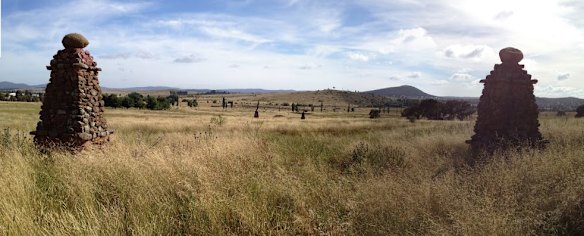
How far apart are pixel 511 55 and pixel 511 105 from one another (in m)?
1.35

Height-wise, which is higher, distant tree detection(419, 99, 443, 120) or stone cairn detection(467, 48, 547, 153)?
stone cairn detection(467, 48, 547, 153)

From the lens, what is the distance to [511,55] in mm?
11078

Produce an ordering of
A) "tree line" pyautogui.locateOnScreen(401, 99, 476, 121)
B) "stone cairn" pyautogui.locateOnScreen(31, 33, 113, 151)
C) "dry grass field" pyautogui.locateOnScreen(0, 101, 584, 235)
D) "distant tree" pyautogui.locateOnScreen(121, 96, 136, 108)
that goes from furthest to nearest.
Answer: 1. "distant tree" pyautogui.locateOnScreen(121, 96, 136, 108)
2. "tree line" pyautogui.locateOnScreen(401, 99, 476, 121)
3. "stone cairn" pyautogui.locateOnScreen(31, 33, 113, 151)
4. "dry grass field" pyautogui.locateOnScreen(0, 101, 584, 235)

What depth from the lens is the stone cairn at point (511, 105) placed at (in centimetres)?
1102

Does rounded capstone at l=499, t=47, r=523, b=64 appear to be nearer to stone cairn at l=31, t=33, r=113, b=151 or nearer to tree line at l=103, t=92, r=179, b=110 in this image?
stone cairn at l=31, t=33, r=113, b=151

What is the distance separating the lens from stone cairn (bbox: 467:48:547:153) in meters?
11.0

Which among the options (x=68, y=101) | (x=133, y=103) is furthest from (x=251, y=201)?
(x=133, y=103)

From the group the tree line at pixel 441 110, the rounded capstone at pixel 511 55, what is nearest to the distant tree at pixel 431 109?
the tree line at pixel 441 110

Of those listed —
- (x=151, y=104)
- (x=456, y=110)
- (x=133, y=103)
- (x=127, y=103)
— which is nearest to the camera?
(x=456, y=110)

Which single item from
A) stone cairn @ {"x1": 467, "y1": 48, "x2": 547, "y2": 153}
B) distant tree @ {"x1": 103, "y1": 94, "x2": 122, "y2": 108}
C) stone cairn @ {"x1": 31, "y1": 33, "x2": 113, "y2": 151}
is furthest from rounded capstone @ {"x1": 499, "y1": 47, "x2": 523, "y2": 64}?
distant tree @ {"x1": 103, "y1": 94, "x2": 122, "y2": 108}

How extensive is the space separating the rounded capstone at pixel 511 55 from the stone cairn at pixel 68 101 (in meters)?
10.6

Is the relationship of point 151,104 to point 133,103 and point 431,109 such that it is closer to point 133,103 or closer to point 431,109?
point 133,103

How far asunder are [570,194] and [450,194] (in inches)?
58.4

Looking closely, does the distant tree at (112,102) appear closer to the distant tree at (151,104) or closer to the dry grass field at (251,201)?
the distant tree at (151,104)
